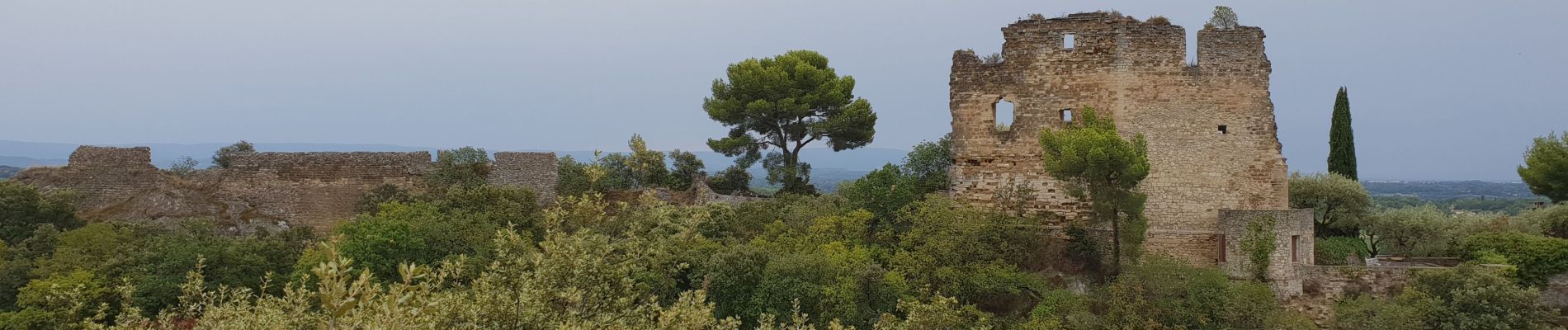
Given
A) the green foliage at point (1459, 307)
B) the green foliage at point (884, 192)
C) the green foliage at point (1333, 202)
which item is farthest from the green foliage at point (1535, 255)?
the green foliage at point (884, 192)

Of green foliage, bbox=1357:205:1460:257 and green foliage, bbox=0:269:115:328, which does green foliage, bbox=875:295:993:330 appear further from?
green foliage, bbox=0:269:115:328

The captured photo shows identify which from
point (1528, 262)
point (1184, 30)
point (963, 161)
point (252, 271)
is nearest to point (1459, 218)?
point (1528, 262)

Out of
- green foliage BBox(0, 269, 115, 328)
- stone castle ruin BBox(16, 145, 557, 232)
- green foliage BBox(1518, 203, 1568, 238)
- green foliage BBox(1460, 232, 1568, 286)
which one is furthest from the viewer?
stone castle ruin BBox(16, 145, 557, 232)

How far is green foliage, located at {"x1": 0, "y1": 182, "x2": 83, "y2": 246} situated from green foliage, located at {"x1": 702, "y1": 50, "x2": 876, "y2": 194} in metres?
13.8

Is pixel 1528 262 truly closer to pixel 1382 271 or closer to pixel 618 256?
pixel 1382 271

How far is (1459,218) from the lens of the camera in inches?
803

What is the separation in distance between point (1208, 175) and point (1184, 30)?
2.64 meters

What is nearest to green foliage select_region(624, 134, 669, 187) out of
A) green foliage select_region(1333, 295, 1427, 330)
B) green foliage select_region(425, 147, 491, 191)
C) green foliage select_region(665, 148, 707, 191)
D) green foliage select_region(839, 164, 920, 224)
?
green foliage select_region(665, 148, 707, 191)

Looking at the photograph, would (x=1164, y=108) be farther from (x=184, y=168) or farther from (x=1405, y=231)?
(x=184, y=168)

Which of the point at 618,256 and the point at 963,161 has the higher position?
the point at 963,161

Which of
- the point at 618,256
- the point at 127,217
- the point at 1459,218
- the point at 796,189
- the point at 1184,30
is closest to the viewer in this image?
the point at 618,256

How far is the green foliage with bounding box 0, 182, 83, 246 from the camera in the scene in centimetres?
1806

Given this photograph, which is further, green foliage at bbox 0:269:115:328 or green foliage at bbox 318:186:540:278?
green foliage at bbox 318:186:540:278

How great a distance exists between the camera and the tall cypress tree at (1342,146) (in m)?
23.2
